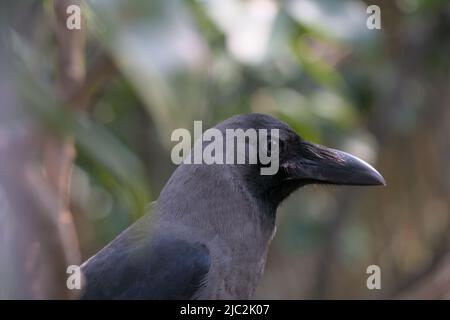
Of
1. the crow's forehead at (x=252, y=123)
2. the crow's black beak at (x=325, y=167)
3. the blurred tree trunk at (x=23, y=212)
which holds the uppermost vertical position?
the crow's forehead at (x=252, y=123)

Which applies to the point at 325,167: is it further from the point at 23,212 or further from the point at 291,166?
the point at 23,212

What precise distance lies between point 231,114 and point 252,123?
1833mm

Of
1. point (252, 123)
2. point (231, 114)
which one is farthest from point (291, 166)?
point (231, 114)

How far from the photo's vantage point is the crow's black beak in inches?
132

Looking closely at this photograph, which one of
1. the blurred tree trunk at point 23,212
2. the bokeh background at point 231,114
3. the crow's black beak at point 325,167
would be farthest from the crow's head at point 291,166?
the blurred tree trunk at point 23,212

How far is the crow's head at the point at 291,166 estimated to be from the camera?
330 cm

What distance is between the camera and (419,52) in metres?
6.45

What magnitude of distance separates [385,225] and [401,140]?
0.72 m

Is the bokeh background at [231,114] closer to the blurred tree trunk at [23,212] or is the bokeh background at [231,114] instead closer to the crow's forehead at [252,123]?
the blurred tree trunk at [23,212]

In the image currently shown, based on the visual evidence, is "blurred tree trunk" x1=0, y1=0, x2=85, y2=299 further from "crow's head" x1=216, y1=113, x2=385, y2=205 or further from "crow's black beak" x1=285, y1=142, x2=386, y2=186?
"crow's black beak" x1=285, y1=142, x2=386, y2=186

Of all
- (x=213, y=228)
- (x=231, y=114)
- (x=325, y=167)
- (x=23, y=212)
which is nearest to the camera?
(x=23, y=212)

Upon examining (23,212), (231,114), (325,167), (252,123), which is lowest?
(23,212)

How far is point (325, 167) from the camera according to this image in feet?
11.2
